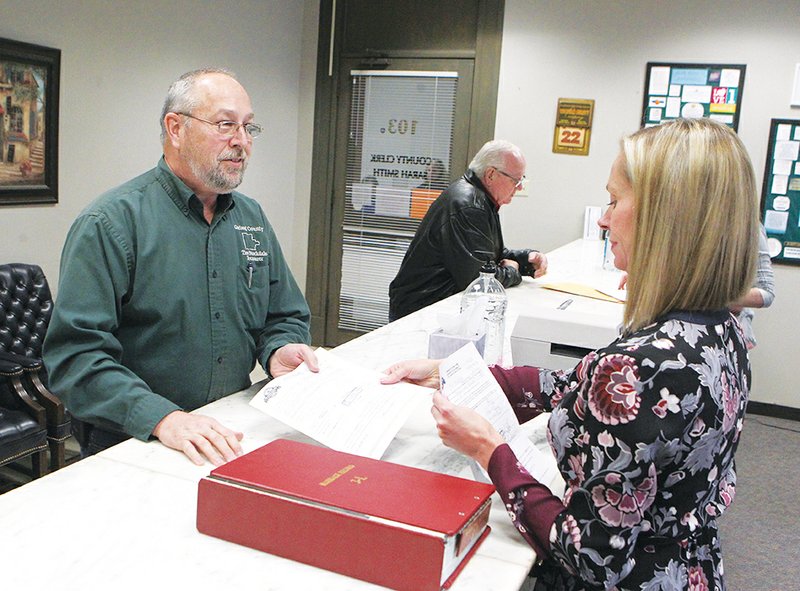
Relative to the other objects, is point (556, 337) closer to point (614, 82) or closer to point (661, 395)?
point (661, 395)

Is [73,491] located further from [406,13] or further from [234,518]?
[406,13]

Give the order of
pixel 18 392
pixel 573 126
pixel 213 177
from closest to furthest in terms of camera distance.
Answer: pixel 213 177 < pixel 18 392 < pixel 573 126

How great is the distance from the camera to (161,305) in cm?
177

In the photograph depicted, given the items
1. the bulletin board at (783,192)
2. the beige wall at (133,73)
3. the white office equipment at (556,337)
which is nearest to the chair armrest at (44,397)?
the beige wall at (133,73)

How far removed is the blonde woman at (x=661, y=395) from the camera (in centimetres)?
106

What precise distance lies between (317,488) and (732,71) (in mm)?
4767

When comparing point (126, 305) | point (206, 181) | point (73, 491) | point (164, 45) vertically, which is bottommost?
point (73, 491)

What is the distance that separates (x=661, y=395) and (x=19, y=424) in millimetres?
2865

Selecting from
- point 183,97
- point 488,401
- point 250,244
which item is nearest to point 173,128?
point 183,97

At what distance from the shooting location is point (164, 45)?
465 cm

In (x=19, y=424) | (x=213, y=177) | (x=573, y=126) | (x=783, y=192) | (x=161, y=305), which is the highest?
(x=573, y=126)

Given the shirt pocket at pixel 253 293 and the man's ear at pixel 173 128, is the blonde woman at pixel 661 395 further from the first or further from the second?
the man's ear at pixel 173 128

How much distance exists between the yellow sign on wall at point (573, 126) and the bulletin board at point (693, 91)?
1.24 ft

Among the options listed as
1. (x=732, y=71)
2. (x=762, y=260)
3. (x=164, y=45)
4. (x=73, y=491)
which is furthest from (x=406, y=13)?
(x=73, y=491)
